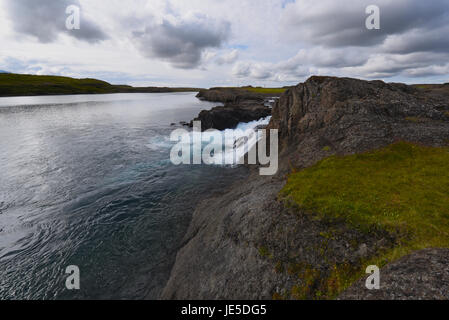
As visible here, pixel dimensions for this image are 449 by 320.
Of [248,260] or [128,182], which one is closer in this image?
[248,260]

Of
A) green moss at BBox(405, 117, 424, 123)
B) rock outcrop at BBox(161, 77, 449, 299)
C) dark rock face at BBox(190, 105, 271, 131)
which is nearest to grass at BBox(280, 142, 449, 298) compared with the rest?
rock outcrop at BBox(161, 77, 449, 299)

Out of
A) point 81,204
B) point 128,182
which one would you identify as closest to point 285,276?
point 81,204

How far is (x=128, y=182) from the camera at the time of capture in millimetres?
29203

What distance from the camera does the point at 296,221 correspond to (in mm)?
12555

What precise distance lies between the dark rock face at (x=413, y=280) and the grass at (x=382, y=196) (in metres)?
0.43

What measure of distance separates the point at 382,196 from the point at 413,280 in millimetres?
5623

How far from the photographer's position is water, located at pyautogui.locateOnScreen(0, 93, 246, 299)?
568 inches

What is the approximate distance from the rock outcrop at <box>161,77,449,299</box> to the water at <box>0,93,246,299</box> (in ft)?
9.48

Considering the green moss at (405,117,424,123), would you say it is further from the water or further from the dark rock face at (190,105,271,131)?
the dark rock face at (190,105,271,131)

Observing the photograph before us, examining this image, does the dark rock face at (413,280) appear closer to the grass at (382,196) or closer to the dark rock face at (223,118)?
the grass at (382,196)

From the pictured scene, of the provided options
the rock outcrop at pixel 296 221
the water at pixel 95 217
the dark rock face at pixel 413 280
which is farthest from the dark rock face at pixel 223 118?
the dark rock face at pixel 413 280
